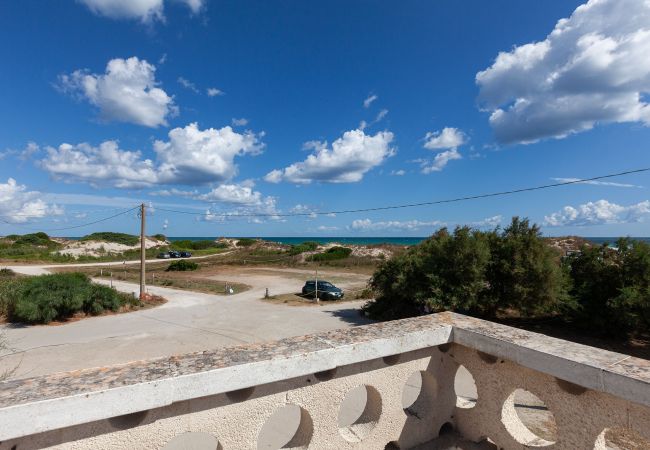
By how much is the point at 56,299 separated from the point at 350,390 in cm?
1876

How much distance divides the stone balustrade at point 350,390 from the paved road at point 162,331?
1045 centimetres

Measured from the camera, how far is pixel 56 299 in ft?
53.8

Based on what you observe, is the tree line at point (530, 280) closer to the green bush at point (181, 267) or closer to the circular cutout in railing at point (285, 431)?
the circular cutout in railing at point (285, 431)

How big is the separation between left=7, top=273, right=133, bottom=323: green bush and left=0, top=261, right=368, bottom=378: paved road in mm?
764

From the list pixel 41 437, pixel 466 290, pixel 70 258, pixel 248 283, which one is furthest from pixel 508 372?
pixel 70 258

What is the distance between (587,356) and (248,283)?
96.3 ft

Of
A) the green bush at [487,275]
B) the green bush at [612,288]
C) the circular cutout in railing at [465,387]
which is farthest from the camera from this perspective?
the green bush at [487,275]

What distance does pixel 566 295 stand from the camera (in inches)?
472

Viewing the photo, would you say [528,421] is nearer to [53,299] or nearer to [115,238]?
[53,299]

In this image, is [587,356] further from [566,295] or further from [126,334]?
[126,334]

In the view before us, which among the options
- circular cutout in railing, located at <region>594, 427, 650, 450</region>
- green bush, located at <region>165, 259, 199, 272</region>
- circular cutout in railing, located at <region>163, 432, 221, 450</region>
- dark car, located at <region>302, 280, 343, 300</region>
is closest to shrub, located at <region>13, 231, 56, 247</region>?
green bush, located at <region>165, 259, 199, 272</region>

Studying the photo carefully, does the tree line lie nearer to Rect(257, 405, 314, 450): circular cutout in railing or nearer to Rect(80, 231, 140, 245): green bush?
Rect(257, 405, 314, 450): circular cutout in railing

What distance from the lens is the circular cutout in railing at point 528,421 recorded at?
2.88m

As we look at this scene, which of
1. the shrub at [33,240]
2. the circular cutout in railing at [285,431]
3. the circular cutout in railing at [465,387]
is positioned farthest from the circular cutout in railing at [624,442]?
the shrub at [33,240]
